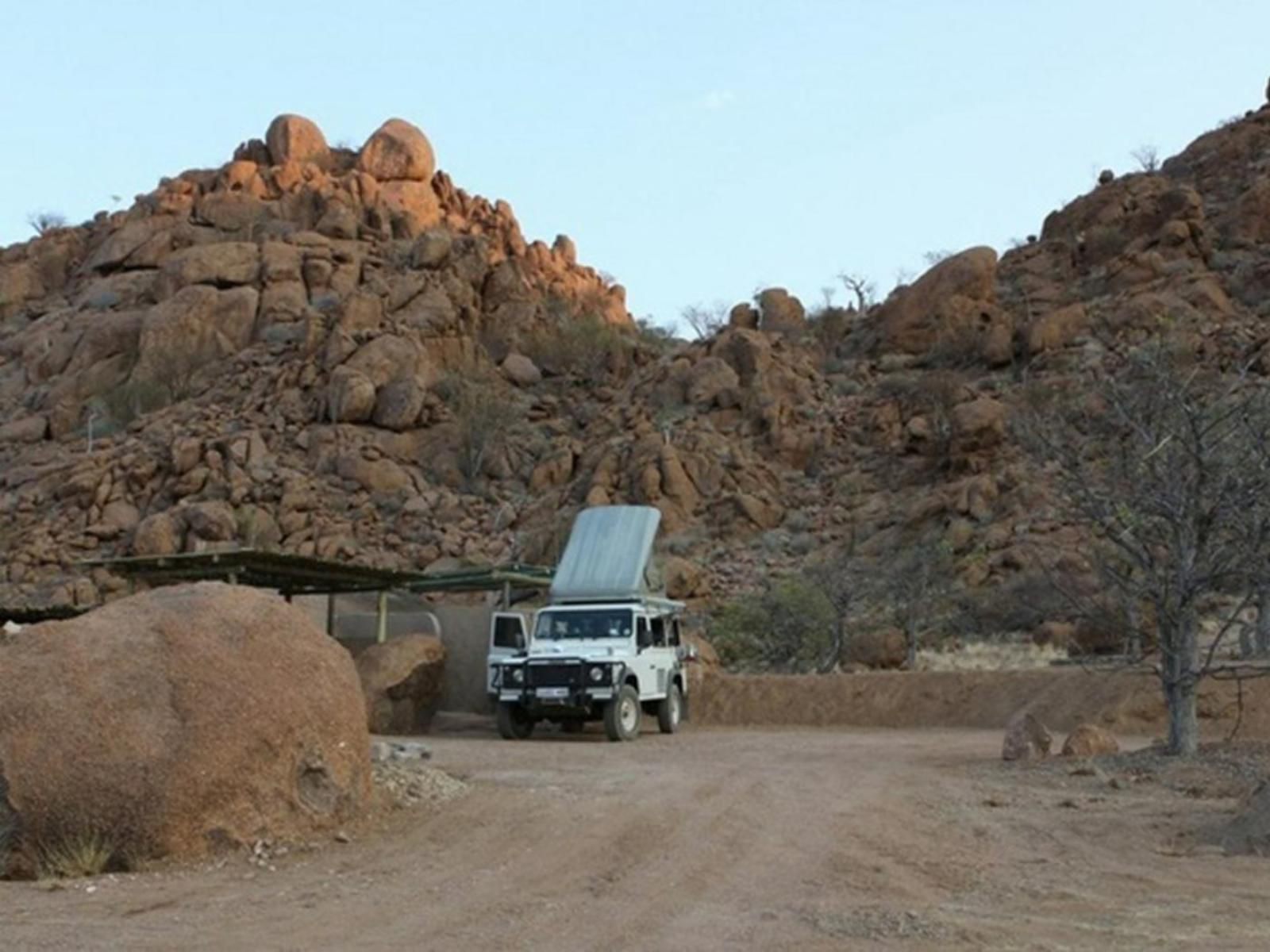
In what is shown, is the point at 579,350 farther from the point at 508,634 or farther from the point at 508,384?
the point at 508,634

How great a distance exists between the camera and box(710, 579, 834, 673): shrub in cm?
3706

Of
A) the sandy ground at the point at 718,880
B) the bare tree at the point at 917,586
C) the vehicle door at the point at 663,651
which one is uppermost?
the bare tree at the point at 917,586

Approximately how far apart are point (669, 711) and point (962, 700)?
6638 millimetres

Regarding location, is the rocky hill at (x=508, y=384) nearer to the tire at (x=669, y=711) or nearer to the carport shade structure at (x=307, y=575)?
the carport shade structure at (x=307, y=575)

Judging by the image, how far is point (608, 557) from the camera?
87.1 ft

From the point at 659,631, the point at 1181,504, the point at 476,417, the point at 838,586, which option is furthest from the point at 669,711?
the point at 476,417

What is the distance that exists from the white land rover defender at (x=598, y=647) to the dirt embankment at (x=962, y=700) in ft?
9.46

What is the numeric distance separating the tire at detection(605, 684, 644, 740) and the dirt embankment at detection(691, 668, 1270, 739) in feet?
19.7

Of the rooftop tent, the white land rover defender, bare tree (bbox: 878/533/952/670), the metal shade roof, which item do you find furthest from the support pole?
bare tree (bbox: 878/533/952/670)

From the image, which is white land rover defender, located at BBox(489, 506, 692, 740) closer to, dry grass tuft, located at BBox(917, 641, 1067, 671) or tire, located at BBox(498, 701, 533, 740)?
tire, located at BBox(498, 701, 533, 740)

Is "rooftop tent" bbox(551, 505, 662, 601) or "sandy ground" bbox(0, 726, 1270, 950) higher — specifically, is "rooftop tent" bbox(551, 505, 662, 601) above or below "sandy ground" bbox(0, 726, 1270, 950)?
above

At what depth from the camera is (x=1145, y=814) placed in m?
13.5

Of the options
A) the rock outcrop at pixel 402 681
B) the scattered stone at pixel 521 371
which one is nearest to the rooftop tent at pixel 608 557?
the rock outcrop at pixel 402 681

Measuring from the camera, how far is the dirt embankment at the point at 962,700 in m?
25.2
